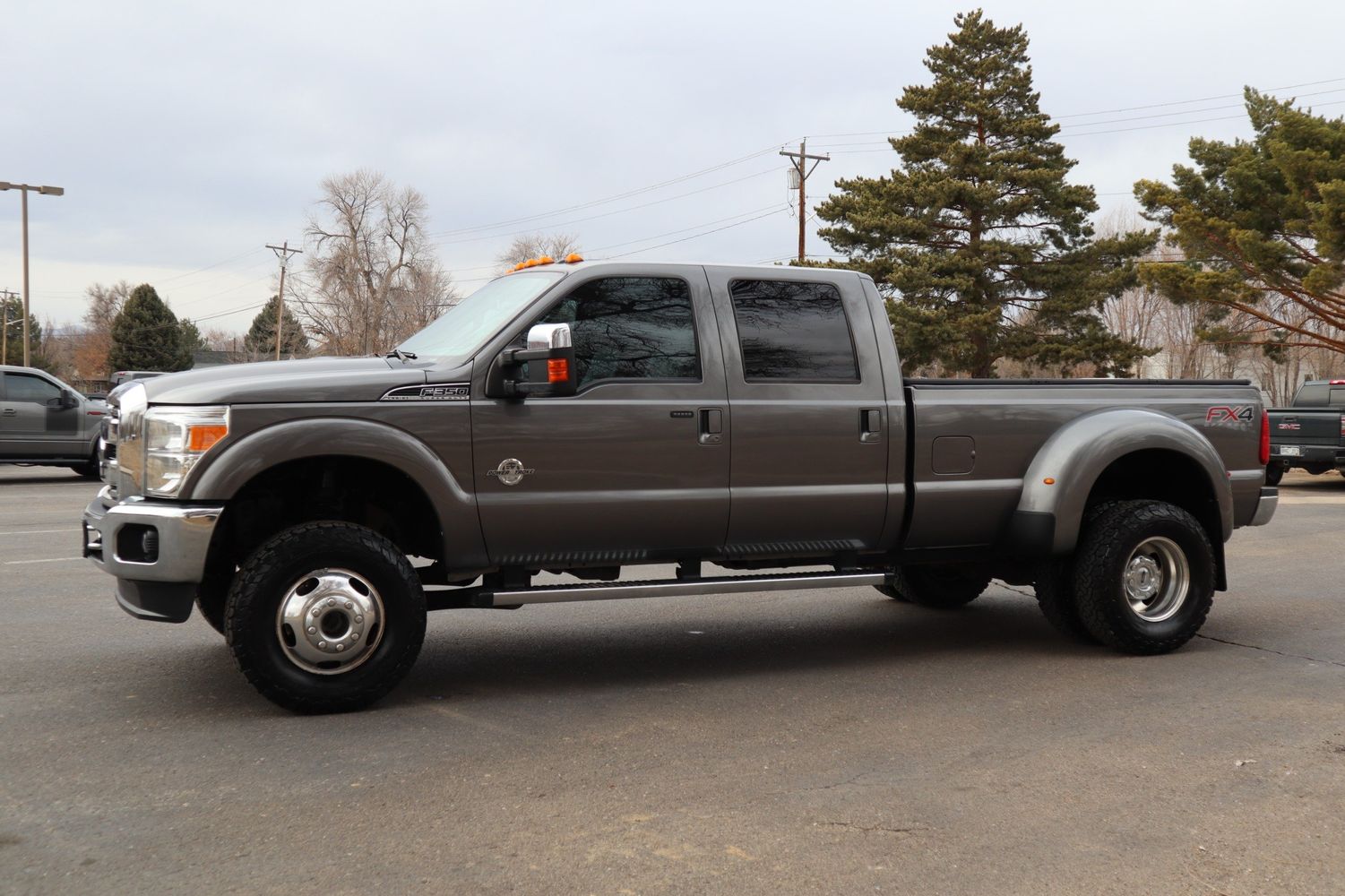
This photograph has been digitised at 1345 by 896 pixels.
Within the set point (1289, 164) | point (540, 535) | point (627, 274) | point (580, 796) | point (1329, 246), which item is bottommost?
point (580, 796)

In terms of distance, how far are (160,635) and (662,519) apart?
123 inches

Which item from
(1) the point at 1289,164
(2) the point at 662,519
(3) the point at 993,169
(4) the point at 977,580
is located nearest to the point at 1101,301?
(3) the point at 993,169

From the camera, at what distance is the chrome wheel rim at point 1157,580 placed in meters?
6.72

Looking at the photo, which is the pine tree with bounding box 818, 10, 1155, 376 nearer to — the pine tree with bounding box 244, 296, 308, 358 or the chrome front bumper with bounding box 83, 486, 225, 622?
the chrome front bumper with bounding box 83, 486, 225, 622

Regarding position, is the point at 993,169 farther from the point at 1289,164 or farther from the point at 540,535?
the point at 540,535

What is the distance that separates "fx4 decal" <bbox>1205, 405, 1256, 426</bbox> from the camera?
7.02 m

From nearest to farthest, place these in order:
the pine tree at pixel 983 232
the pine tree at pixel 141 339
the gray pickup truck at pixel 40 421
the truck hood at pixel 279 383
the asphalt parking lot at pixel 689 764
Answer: the asphalt parking lot at pixel 689 764 → the truck hood at pixel 279 383 → the gray pickup truck at pixel 40 421 → the pine tree at pixel 983 232 → the pine tree at pixel 141 339

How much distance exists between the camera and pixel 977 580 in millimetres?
7734

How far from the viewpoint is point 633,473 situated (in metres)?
5.77

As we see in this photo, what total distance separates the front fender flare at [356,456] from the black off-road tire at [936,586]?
3371mm

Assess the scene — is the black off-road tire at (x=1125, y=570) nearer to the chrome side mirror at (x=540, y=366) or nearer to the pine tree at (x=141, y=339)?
the chrome side mirror at (x=540, y=366)

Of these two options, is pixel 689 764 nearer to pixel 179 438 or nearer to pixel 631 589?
pixel 631 589

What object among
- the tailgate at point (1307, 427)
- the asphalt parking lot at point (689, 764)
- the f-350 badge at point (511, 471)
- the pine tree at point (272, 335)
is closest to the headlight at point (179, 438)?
the asphalt parking lot at point (689, 764)

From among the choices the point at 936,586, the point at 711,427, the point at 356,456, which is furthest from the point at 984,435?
the point at 356,456
